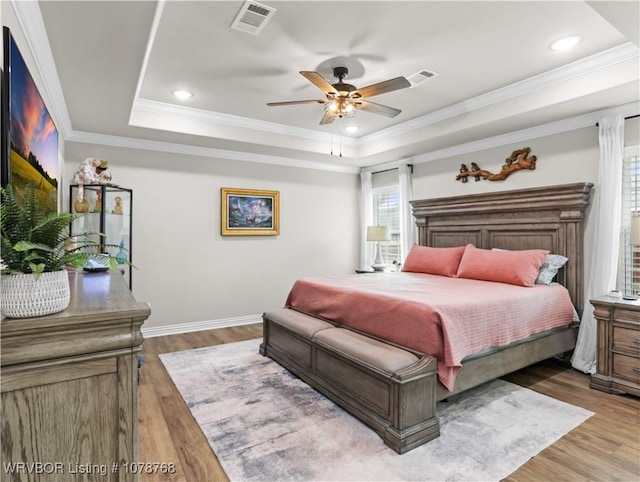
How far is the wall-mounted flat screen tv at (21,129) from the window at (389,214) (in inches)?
181

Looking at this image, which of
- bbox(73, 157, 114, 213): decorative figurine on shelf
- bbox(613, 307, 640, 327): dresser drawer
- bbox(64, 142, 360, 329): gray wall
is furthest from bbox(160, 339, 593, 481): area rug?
bbox(73, 157, 114, 213): decorative figurine on shelf

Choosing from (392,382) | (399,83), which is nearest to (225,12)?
(399,83)

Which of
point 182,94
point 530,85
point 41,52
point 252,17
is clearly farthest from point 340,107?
point 41,52

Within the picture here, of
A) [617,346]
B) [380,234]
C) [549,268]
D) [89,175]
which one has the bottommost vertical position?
[617,346]

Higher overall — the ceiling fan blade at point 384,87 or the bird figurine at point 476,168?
the ceiling fan blade at point 384,87

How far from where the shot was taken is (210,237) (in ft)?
16.5

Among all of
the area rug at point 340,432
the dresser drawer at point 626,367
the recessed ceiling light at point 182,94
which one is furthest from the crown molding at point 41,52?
the dresser drawer at point 626,367

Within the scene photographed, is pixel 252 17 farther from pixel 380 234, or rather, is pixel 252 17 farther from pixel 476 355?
pixel 380 234

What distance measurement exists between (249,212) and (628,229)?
430 centimetres

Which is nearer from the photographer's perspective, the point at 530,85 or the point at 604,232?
the point at 604,232

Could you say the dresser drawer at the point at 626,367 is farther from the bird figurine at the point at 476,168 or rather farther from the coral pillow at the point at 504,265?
the bird figurine at the point at 476,168

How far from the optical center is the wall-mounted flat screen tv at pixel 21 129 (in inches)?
60.8

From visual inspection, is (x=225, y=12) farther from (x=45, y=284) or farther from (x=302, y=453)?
(x=302, y=453)

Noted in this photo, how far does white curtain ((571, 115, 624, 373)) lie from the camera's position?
3324mm
